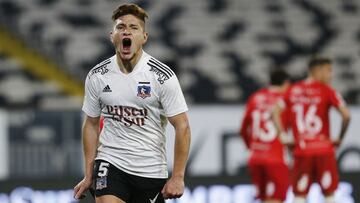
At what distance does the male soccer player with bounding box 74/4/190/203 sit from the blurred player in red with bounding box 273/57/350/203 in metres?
4.46

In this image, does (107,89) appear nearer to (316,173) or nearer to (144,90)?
(144,90)

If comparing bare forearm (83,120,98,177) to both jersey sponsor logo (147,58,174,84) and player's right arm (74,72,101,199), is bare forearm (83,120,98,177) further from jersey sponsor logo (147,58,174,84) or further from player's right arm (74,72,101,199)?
jersey sponsor logo (147,58,174,84)

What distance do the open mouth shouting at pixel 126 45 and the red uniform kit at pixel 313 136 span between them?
15.6 feet

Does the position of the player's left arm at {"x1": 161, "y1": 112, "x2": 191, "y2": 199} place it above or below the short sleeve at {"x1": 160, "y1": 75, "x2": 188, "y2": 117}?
below

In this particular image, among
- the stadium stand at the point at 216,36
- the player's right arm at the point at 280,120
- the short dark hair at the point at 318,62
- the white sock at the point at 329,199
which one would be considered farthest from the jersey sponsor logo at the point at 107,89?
the stadium stand at the point at 216,36

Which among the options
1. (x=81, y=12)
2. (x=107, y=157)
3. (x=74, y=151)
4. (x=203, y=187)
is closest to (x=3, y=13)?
(x=81, y=12)

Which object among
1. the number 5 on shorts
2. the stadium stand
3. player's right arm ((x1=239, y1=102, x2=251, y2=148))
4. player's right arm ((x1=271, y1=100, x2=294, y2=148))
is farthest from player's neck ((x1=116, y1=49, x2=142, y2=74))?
the stadium stand

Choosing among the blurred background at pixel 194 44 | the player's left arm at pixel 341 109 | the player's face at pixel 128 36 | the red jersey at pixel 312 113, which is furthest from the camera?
the blurred background at pixel 194 44

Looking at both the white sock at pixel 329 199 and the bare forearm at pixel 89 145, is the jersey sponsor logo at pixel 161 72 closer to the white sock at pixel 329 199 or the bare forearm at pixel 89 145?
the bare forearm at pixel 89 145

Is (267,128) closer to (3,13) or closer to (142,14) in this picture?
(142,14)

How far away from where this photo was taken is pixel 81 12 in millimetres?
19453

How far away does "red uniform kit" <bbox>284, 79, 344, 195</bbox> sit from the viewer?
9.85 meters

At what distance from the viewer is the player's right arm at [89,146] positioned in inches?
221

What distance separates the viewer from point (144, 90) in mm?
5375
